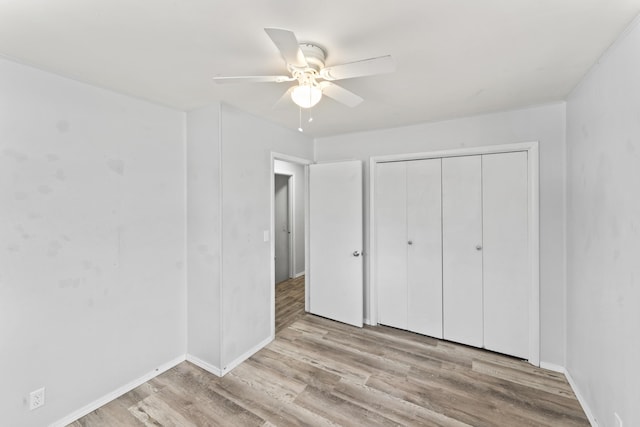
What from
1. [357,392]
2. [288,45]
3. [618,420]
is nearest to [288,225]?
[357,392]

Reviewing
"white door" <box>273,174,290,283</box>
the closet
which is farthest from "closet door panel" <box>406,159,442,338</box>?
"white door" <box>273,174,290,283</box>

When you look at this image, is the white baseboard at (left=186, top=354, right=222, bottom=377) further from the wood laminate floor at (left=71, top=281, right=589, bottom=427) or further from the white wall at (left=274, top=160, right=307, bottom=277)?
the white wall at (left=274, top=160, right=307, bottom=277)

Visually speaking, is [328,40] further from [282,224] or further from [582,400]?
[282,224]

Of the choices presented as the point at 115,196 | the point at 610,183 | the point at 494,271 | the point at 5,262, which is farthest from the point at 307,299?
the point at 610,183

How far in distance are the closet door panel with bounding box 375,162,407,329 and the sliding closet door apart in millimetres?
421

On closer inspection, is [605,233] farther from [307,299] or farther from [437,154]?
[307,299]

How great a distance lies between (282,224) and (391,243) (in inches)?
96.4

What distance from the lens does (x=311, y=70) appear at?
1.47m

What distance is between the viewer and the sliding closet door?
270 cm

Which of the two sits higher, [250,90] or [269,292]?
[250,90]

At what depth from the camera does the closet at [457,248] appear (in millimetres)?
2531

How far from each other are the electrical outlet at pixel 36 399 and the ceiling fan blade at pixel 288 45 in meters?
2.46

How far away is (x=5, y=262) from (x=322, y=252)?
263 centimetres

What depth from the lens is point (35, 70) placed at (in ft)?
5.51
